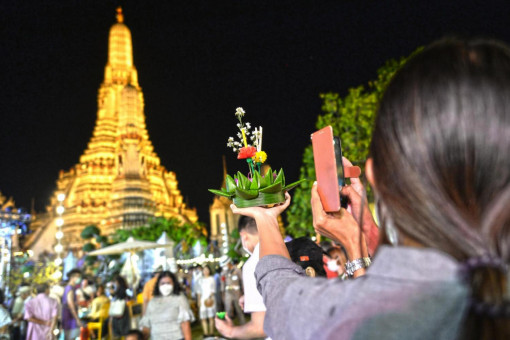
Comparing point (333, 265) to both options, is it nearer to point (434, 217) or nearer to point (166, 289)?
point (166, 289)

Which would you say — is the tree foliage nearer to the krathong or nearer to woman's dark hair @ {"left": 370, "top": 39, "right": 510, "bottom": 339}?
the krathong

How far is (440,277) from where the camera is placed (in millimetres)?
688

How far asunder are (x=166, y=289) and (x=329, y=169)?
4674mm

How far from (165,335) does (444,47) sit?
5041mm

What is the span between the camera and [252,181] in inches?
73.5

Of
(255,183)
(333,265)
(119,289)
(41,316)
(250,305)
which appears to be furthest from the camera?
(119,289)

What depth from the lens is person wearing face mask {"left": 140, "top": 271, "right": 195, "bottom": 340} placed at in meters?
5.06

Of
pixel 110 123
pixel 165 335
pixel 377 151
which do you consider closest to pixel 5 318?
pixel 165 335

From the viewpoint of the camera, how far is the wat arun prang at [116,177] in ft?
130

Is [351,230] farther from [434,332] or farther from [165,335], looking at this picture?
[165,335]

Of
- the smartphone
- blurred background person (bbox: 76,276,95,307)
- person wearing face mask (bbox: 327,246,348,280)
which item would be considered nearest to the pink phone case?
the smartphone

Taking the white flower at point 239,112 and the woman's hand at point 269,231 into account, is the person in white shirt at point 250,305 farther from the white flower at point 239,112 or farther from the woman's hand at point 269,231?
the woman's hand at point 269,231

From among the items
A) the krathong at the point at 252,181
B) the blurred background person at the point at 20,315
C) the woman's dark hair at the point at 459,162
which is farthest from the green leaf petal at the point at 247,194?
the blurred background person at the point at 20,315

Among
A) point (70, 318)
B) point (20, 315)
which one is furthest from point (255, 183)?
point (20, 315)
